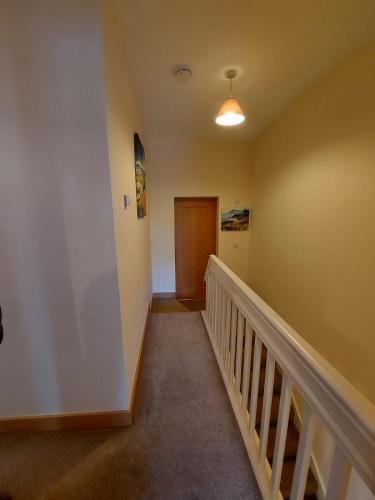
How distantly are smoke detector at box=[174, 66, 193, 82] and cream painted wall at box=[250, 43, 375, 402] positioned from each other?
1.33 m

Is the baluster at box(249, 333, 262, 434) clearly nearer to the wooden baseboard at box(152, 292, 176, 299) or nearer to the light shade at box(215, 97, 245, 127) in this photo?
the light shade at box(215, 97, 245, 127)

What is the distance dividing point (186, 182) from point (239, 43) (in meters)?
2.16

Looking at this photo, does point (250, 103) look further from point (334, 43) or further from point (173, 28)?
point (173, 28)

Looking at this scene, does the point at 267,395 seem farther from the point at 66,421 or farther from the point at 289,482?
the point at 289,482

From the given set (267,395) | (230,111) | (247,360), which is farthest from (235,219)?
(267,395)

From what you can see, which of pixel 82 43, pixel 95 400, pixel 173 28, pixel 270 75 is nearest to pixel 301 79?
pixel 270 75

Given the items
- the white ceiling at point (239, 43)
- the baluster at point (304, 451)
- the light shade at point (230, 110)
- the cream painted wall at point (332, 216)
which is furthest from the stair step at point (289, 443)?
the white ceiling at point (239, 43)

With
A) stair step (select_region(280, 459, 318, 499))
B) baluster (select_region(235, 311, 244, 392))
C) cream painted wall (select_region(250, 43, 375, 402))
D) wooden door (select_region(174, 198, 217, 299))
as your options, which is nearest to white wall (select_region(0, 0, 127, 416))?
baluster (select_region(235, 311, 244, 392))

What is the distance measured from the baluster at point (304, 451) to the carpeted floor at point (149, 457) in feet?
1.55

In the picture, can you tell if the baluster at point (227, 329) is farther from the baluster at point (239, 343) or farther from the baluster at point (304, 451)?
the baluster at point (304, 451)

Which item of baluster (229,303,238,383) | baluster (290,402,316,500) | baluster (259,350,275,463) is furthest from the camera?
baluster (229,303,238,383)

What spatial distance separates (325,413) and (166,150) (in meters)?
3.75

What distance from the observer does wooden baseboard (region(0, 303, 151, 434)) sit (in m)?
1.34

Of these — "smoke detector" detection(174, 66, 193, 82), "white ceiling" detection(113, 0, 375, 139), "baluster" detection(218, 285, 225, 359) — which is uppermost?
"white ceiling" detection(113, 0, 375, 139)
